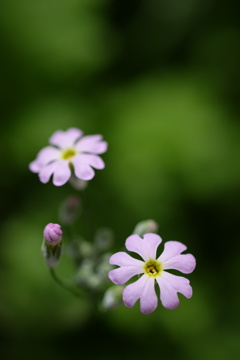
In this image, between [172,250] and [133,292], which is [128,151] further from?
[133,292]

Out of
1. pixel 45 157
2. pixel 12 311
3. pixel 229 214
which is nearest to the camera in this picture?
pixel 45 157

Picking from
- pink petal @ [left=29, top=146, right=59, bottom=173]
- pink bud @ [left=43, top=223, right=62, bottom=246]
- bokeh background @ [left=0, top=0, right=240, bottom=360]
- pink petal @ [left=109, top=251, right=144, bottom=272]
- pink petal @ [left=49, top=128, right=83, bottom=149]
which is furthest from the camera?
bokeh background @ [left=0, top=0, right=240, bottom=360]

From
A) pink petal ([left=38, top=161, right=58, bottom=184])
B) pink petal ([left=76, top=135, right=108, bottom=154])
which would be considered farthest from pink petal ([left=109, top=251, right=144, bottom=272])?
pink petal ([left=76, top=135, right=108, bottom=154])

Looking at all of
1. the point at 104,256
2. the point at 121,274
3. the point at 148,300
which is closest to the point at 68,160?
the point at 104,256

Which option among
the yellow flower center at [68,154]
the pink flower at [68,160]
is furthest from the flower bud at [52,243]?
the yellow flower center at [68,154]

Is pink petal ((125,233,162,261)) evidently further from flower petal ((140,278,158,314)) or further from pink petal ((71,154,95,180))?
pink petal ((71,154,95,180))

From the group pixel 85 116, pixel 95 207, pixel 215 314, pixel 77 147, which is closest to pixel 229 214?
pixel 215 314

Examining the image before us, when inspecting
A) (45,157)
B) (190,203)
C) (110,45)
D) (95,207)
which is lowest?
(45,157)

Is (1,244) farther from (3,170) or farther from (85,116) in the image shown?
(85,116)
